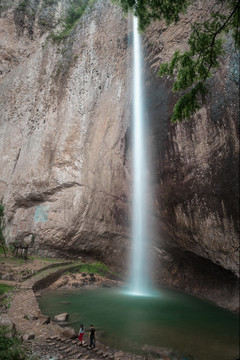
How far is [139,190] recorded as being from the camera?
1505cm

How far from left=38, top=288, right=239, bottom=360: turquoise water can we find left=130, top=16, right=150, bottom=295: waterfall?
2.66 m

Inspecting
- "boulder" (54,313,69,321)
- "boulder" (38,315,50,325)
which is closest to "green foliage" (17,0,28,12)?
"boulder" (54,313,69,321)

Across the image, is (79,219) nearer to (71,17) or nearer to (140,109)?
(140,109)

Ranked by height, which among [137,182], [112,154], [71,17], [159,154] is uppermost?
[71,17]

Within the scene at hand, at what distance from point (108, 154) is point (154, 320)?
36.2ft

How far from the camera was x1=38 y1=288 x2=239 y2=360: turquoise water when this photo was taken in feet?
22.5

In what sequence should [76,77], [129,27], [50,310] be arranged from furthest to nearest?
[76,77]
[129,27]
[50,310]

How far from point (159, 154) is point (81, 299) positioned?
7.93m

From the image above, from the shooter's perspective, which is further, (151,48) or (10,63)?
(10,63)

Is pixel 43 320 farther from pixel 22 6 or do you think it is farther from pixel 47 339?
pixel 22 6

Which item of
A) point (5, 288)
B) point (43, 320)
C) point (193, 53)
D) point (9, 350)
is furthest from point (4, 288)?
point (193, 53)

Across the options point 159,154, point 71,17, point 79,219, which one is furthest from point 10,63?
point 159,154

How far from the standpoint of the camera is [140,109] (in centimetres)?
1507

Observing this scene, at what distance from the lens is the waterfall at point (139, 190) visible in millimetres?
14370
